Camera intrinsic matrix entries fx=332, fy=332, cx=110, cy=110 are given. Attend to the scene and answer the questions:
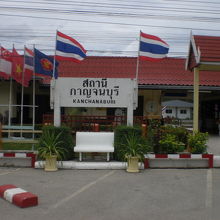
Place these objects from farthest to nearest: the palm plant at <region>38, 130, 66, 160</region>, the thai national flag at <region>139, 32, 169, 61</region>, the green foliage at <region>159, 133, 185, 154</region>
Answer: the thai national flag at <region>139, 32, 169, 61</region>
the green foliage at <region>159, 133, 185, 154</region>
the palm plant at <region>38, 130, 66, 160</region>

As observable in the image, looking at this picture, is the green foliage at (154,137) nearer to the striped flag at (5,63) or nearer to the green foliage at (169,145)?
the green foliage at (169,145)

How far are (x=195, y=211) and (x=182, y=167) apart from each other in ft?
13.4

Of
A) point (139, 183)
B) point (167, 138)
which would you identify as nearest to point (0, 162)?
point (139, 183)

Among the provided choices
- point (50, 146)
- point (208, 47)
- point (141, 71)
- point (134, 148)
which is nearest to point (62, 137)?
point (50, 146)

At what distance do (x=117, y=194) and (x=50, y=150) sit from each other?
10.2ft

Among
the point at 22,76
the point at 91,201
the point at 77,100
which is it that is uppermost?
the point at 22,76

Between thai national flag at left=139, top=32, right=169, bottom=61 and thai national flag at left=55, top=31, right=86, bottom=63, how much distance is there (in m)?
2.18

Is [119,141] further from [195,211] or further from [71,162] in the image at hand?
[195,211]

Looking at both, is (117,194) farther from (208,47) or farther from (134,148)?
(208,47)

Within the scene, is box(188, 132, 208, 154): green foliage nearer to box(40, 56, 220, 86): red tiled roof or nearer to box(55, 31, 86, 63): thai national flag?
box(55, 31, 86, 63): thai national flag

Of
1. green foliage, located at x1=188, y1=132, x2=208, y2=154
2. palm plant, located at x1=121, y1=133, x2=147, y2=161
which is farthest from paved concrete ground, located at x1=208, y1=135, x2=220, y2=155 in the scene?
palm plant, located at x1=121, y1=133, x2=147, y2=161

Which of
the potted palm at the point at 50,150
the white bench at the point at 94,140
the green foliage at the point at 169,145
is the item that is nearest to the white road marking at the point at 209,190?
the green foliage at the point at 169,145

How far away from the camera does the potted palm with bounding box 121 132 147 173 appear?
890 centimetres

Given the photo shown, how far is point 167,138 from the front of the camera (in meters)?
10.2
